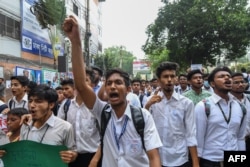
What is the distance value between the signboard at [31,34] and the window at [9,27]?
42 centimetres

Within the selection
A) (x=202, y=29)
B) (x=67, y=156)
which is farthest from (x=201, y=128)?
(x=202, y=29)

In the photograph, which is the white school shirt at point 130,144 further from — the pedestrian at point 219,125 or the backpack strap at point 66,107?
the backpack strap at point 66,107

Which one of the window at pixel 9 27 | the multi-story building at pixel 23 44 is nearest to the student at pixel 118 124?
the multi-story building at pixel 23 44

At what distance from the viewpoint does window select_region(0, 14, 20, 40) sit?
15.1 meters

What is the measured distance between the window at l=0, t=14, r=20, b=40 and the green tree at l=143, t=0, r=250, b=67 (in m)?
13.5

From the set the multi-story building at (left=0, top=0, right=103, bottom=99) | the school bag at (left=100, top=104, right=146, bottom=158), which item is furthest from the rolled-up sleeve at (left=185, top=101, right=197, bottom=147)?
the multi-story building at (left=0, top=0, right=103, bottom=99)

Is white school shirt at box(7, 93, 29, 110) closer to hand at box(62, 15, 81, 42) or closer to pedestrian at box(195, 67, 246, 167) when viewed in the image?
pedestrian at box(195, 67, 246, 167)

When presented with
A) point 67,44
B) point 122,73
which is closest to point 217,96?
point 122,73

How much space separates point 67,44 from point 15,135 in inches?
794

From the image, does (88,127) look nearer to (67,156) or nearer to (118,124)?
(67,156)

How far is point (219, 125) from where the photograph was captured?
11.9ft

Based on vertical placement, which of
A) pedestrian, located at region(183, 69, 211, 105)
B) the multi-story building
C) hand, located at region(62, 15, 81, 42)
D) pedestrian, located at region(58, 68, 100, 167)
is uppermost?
the multi-story building

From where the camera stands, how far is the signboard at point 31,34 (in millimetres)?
17234

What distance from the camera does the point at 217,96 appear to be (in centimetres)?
378
